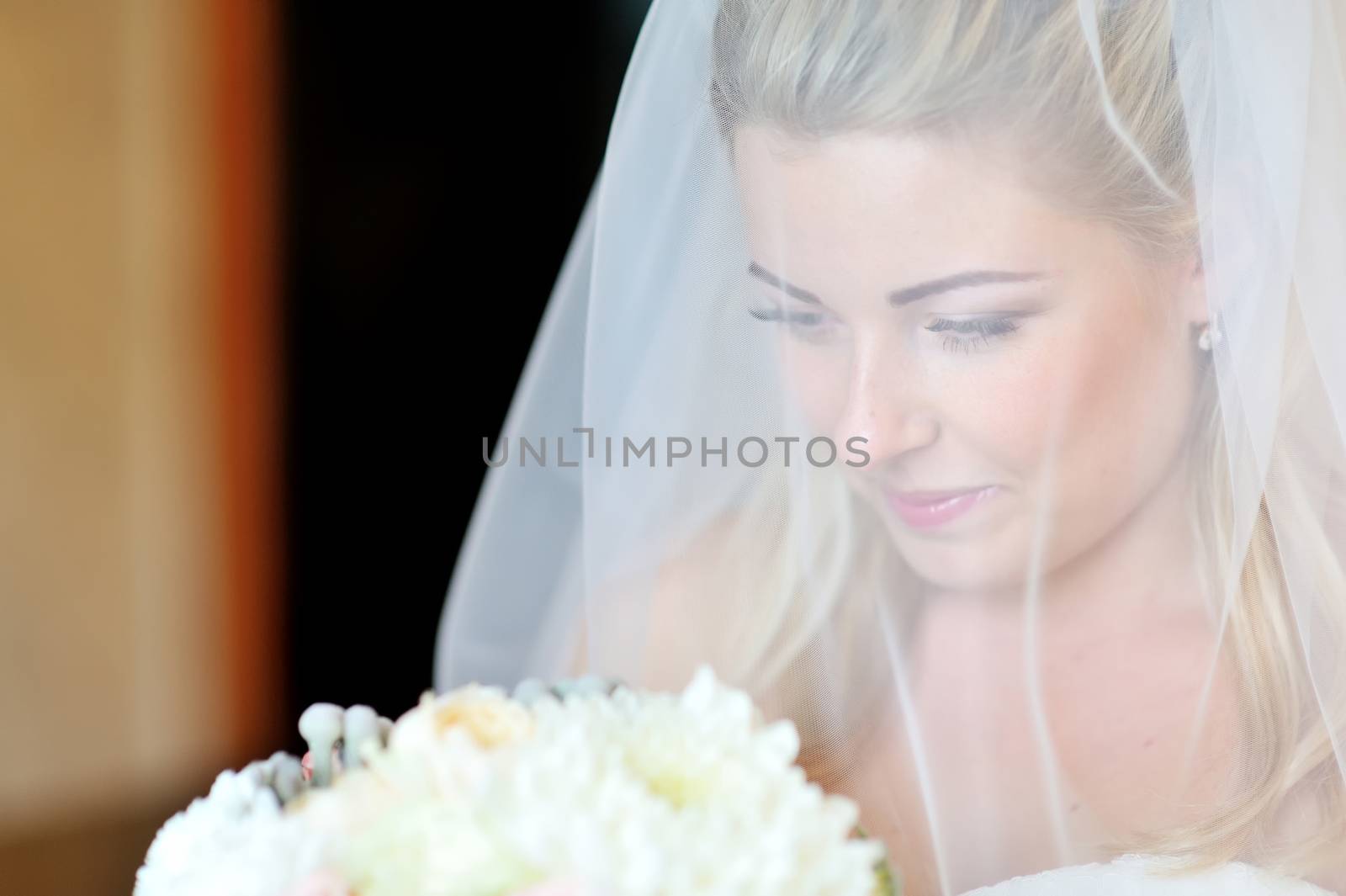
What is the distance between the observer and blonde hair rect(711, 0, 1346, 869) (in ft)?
2.37

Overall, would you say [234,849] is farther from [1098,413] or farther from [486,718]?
[1098,413]

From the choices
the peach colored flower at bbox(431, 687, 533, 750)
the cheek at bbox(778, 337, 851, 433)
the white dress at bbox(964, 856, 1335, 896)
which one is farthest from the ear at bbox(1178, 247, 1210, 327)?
the peach colored flower at bbox(431, 687, 533, 750)

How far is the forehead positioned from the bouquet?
36 centimetres

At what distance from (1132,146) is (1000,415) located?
0.18 meters

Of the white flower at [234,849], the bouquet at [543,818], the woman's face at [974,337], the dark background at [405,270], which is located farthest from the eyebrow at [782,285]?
the dark background at [405,270]

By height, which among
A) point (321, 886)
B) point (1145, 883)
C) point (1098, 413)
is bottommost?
point (1145, 883)

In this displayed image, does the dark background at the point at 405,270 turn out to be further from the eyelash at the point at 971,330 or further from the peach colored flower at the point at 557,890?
the peach colored flower at the point at 557,890

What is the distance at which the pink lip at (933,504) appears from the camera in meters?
0.78

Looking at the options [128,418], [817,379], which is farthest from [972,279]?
[128,418]

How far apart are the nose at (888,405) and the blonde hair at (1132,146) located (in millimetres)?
142

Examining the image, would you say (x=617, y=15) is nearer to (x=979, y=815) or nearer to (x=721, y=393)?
(x=721, y=393)

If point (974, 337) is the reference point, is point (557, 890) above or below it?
below

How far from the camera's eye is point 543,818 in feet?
1.33

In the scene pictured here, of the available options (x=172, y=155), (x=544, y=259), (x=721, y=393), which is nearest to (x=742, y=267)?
(x=721, y=393)
